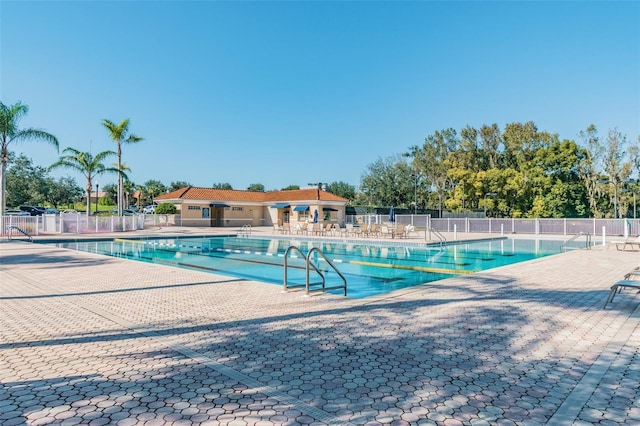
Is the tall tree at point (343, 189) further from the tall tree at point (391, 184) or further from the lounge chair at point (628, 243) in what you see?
the lounge chair at point (628, 243)

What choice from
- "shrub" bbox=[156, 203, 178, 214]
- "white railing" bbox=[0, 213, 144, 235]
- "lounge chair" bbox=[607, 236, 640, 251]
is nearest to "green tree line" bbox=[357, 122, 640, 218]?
"lounge chair" bbox=[607, 236, 640, 251]

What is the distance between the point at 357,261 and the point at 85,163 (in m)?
23.8

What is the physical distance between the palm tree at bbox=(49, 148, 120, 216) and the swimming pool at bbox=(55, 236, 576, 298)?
344 inches

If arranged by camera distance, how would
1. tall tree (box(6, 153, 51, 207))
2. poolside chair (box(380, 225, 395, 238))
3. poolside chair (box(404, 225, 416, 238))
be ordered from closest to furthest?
poolside chair (box(380, 225, 395, 238)) < poolside chair (box(404, 225, 416, 238)) < tall tree (box(6, 153, 51, 207))

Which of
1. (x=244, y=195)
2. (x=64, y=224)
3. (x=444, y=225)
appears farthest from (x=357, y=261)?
(x=244, y=195)

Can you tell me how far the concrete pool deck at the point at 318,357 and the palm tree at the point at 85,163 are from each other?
79.6 feet

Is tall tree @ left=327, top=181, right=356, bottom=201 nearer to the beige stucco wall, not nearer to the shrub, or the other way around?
the beige stucco wall

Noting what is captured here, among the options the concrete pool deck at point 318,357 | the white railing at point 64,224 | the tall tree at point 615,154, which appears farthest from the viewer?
the tall tree at point 615,154

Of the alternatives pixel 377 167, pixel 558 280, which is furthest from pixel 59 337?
pixel 377 167

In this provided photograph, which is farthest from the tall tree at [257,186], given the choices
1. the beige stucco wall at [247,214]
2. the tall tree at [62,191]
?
the beige stucco wall at [247,214]

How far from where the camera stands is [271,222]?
41844 millimetres

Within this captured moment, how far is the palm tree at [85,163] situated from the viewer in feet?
93.4

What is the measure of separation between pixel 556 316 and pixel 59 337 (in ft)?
21.9

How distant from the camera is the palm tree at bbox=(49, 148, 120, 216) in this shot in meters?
28.5
